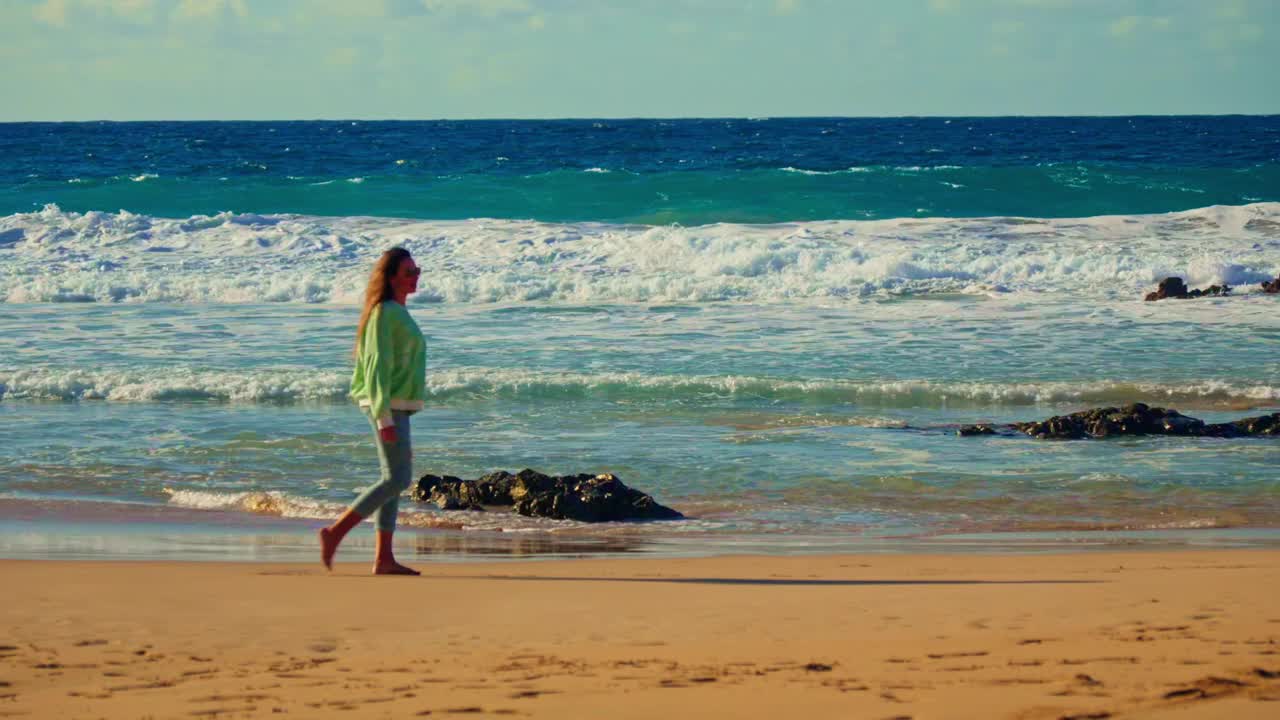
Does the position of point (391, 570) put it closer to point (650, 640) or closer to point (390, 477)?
point (390, 477)

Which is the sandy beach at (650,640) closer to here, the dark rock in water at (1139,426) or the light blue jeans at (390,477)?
the light blue jeans at (390,477)

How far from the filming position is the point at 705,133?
2338 inches

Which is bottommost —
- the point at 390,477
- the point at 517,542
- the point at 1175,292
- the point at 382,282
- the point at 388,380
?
the point at 517,542

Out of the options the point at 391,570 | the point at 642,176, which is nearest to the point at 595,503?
the point at 391,570

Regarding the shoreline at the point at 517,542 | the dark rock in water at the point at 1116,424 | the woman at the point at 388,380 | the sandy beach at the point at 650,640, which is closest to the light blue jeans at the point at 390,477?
the woman at the point at 388,380

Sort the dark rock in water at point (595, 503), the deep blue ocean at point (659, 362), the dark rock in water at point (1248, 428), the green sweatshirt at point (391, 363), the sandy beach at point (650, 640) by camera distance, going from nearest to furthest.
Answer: the sandy beach at point (650, 640)
the green sweatshirt at point (391, 363)
the dark rock in water at point (595, 503)
the deep blue ocean at point (659, 362)
the dark rock in water at point (1248, 428)

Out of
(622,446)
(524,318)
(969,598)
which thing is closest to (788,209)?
(524,318)

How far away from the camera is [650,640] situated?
466 cm

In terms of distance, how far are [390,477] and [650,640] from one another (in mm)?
1784

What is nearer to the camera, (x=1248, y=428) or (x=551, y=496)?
(x=551, y=496)

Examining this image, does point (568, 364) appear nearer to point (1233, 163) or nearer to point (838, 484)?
point (838, 484)

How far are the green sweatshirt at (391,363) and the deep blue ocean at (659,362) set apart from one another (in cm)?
118

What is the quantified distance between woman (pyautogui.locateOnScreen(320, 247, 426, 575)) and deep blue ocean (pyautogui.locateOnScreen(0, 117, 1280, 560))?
0.84m

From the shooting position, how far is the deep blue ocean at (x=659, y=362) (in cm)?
789
